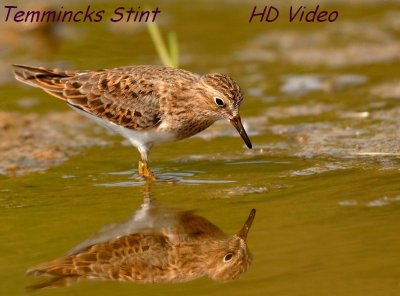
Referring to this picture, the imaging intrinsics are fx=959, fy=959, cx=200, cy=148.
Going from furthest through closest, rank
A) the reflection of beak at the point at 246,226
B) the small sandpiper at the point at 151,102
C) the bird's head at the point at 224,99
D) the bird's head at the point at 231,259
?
the small sandpiper at the point at 151,102 < the bird's head at the point at 224,99 < the reflection of beak at the point at 246,226 < the bird's head at the point at 231,259

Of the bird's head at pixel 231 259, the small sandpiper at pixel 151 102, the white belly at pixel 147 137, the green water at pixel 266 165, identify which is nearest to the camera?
the bird's head at pixel 231 259

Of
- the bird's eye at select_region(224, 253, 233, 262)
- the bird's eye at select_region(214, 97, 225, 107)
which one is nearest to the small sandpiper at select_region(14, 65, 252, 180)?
the bird's eye at select_region(214, 97, 225, 107)

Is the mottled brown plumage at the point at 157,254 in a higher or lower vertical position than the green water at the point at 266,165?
lower

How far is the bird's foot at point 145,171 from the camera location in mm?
10761

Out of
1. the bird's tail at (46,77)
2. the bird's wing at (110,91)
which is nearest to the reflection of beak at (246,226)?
the bird's wing at (110,91)

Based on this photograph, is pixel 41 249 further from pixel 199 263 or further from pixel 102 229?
pixel 199 263

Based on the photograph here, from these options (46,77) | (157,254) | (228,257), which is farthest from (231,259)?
(46,77)

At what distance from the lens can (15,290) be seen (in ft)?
23.9

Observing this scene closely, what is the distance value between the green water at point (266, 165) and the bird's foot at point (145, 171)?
15 cm

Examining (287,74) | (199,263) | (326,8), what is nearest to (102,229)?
(199,263)

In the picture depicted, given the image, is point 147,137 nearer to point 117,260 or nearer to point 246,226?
point 246,226

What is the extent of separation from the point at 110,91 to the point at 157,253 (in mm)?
3789

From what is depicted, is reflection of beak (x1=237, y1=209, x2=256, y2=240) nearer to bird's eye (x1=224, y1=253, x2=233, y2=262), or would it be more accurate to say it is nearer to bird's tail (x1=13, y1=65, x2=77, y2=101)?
bird's eye (x1=224, y1=253, x2=233, y2=262)

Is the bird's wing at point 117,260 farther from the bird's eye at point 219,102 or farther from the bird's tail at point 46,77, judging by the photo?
the bird's tail at point 46,77
